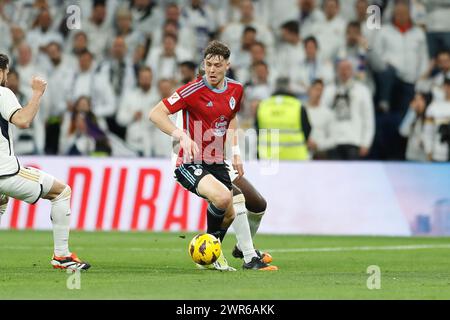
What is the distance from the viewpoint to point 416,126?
1988 centimetres

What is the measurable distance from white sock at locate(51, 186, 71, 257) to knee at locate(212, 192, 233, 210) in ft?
5.13

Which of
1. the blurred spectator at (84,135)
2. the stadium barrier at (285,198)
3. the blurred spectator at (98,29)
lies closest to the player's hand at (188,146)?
the stadium barrier at (285,198)

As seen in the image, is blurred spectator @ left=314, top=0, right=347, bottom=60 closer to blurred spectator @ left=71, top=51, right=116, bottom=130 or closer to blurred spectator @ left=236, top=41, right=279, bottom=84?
blurred spectator @ left=236, top=41, right=279, bottom=84

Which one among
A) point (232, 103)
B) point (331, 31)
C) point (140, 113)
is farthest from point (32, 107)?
point (331, 31)

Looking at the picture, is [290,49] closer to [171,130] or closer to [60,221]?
[171,130]

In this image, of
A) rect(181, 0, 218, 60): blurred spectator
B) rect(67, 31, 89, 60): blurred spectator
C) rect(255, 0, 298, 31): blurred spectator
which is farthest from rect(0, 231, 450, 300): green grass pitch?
rect(255, 0, 298, 31): blurred spectator

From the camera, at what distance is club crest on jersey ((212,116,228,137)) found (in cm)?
1228

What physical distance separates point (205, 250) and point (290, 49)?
10197 mm

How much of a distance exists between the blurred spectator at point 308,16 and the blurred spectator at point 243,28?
0.63 metres

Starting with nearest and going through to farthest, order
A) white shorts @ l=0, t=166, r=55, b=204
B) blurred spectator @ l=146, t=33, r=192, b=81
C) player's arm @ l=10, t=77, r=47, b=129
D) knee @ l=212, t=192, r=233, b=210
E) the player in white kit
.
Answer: player's arm @ l=10, t=77, r=47, b=129 → the player in white kit → white shorts @ l=0, t=166, r=55, b=204 → knee @ l=212, t=192, r=233, b=210 → blurred spectator @ l=146, t=33, r=192, b=81

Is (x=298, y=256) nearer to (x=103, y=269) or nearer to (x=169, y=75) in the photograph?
(x=103, y=269)

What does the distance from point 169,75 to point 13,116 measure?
10095 millimetres

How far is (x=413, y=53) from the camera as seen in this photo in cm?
2095
